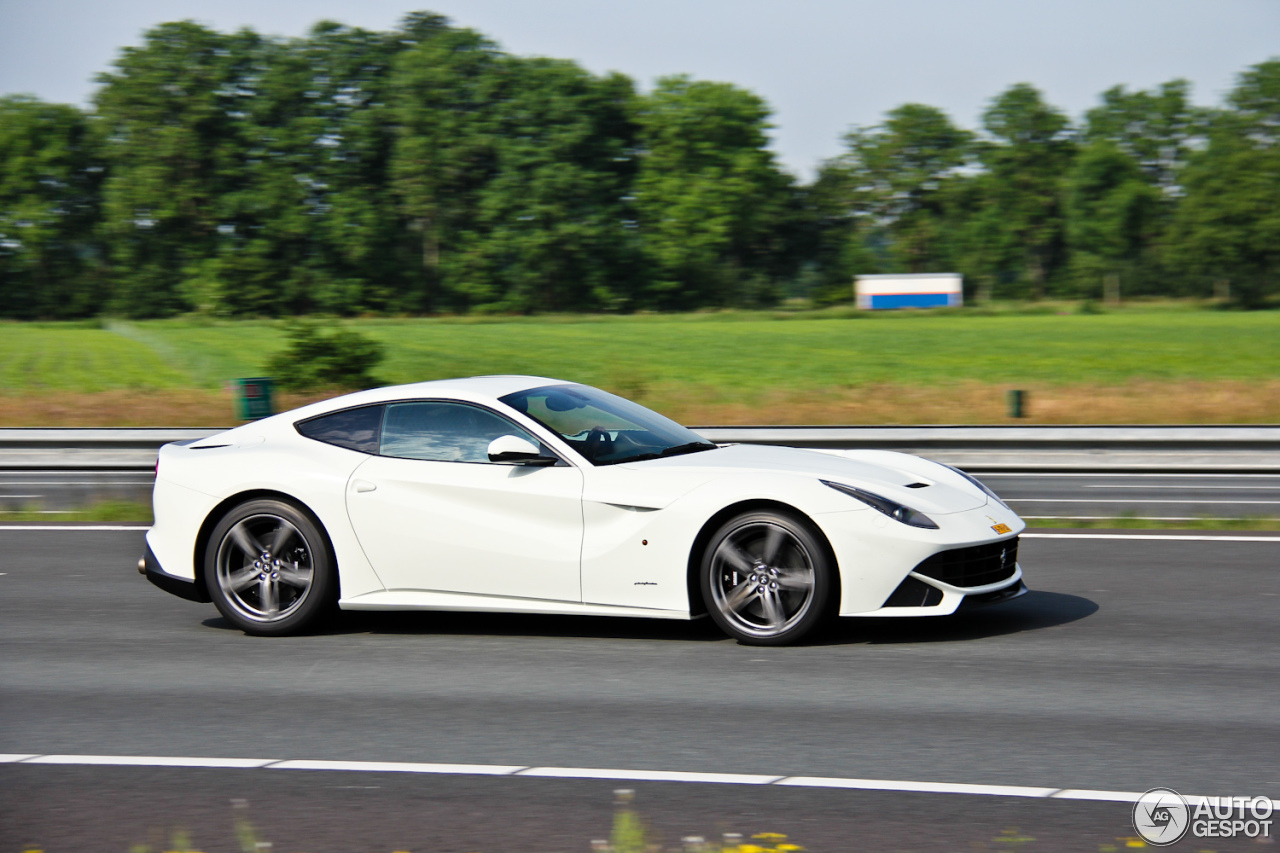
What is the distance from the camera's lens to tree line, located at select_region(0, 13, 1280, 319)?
236 feet

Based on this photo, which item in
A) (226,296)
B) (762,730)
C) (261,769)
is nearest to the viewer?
(261,769)

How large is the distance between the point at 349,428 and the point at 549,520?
51.4 inches

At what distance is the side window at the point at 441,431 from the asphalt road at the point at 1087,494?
19.9 ft

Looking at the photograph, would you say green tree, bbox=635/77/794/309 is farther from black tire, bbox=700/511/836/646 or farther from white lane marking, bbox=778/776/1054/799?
white lane marking, bbox=778/776/1054/799

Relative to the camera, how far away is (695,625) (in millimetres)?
6859

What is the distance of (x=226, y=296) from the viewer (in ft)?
234

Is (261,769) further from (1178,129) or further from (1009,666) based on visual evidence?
(1178,129)

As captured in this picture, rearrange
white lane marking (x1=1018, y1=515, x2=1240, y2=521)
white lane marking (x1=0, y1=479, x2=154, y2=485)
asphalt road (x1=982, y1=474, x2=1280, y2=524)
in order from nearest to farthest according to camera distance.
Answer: white lane marking (x1=1018, y1=515, x2=1240, y2=521) → asphalt road (x1=982, y1=474, x2=1280, y2=524) → white lane marking (x1=0, y1=479, x2=154, y2=485)

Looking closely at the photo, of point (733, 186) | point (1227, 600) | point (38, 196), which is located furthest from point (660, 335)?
point (1227, 600)

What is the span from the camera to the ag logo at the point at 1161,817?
371 centimetres

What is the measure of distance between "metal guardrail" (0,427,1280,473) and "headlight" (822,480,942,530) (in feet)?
20.0

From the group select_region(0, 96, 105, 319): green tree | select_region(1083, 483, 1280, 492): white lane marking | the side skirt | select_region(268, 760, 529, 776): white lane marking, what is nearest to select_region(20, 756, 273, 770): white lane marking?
select_region(268, 760, 529, 776): white lane marking

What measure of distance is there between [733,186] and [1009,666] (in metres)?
74.6

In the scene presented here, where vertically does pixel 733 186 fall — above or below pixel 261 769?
above
